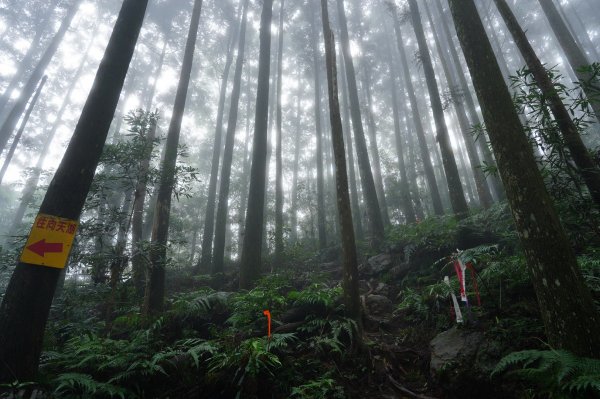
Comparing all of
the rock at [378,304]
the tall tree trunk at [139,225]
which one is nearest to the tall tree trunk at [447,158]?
the rock at [378,304]

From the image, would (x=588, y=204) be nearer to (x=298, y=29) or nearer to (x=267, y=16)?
(x=267, y=16)

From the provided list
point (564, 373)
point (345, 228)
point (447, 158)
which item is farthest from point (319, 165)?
point (564, 373)

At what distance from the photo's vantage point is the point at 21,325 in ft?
11.2

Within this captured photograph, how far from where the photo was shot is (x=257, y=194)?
990 cm

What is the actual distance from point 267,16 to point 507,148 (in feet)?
41.3

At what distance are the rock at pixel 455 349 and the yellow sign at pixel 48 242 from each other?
481cm

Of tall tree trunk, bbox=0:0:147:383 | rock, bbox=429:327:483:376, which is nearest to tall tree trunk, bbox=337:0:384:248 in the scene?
rock, bbox=429:327:483:376

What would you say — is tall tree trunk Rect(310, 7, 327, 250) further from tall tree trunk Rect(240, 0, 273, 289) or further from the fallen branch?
the fallen branch

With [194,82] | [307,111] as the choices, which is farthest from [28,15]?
[307,111]

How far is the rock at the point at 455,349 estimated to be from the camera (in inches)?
147

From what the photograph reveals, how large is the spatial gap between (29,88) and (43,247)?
2481 centimetres

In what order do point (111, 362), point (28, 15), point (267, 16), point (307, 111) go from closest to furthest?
point (111, 362) → point (267, 16) → point (28, 15) → point (307, 111)

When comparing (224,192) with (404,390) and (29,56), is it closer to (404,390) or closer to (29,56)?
(404,390)

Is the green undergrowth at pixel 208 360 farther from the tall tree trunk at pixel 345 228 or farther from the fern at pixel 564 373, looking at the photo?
the fern at pixel 564 373
